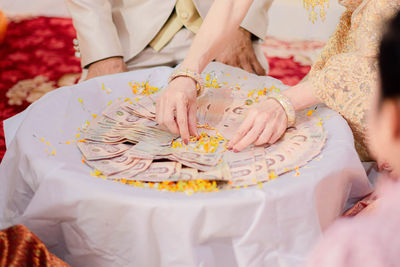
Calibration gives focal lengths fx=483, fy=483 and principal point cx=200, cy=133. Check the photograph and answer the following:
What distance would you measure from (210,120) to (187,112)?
0.08 m

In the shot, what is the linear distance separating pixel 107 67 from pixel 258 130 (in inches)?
29.3

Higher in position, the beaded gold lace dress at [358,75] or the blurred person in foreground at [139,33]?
the beaded gold lace dress at [358,75]

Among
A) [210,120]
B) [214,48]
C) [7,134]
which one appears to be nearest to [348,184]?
[210,120]

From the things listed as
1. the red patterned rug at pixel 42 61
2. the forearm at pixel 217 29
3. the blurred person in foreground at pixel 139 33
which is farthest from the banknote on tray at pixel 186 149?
the red patterned rug at pixel 42 61

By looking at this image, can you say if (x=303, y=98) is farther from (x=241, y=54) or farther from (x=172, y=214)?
(x=241, y=54)

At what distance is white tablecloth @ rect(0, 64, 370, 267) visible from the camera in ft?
2.72

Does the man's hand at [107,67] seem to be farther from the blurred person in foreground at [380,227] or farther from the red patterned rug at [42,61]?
the blurred person in foreground at [380,227]

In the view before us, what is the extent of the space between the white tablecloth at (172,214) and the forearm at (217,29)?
0.43 m

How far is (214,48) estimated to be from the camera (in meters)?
1.27

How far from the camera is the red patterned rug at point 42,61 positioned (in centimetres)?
236

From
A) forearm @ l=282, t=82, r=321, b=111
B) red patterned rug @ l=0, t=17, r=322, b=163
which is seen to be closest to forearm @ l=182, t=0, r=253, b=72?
forearm @ l=282, t=82, r=321, b=111

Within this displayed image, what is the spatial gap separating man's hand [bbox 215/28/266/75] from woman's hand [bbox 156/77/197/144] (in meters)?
0.57

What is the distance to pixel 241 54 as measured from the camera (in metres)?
1.70

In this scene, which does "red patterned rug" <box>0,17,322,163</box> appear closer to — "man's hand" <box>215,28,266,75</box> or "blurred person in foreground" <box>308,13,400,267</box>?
"man's hand" <box>215,28,266,75</box>
